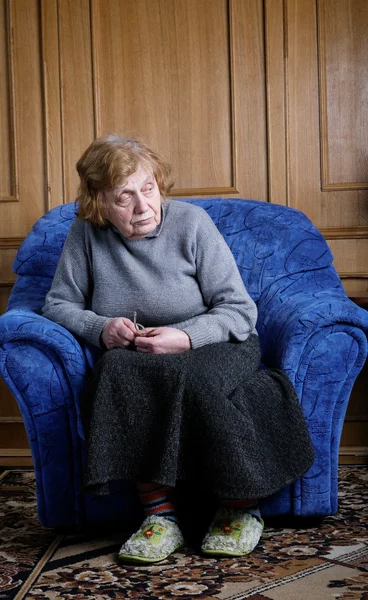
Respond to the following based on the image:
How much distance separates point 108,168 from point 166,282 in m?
0.35

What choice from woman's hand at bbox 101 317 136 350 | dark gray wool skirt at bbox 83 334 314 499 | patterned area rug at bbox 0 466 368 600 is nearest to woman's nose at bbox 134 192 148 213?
woman's hand at bbox 101 317 136 350

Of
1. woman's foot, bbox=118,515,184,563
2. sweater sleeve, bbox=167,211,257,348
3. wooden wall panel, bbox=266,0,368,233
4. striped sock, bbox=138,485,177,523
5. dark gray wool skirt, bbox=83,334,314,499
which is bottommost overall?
woman's foot, bbox=118,515,184,563

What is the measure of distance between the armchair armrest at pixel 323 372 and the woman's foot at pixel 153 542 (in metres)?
0.35

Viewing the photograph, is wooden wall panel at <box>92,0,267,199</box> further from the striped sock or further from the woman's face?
the striped sock

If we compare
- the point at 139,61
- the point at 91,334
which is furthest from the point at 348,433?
the point at 139,61

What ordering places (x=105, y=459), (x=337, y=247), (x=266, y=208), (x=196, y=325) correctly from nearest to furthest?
(x=105, y=459) < (x=196, y=325) < (x=266, y=208) < (x=337, y=247)

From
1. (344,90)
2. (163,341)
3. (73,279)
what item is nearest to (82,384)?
(163,341)

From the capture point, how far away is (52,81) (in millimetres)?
2902

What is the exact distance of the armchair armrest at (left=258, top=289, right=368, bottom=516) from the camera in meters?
1.86

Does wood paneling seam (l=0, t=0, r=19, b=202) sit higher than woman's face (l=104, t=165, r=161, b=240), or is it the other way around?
wood paneling seam (l=0, t=0, r=19, b=202)

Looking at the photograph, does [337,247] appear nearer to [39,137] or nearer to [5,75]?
[39,137]

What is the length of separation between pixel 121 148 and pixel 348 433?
1.54 metres

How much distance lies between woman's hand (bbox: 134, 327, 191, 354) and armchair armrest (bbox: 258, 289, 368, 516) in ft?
0.91

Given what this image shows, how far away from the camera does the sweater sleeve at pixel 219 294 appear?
6.23ft
